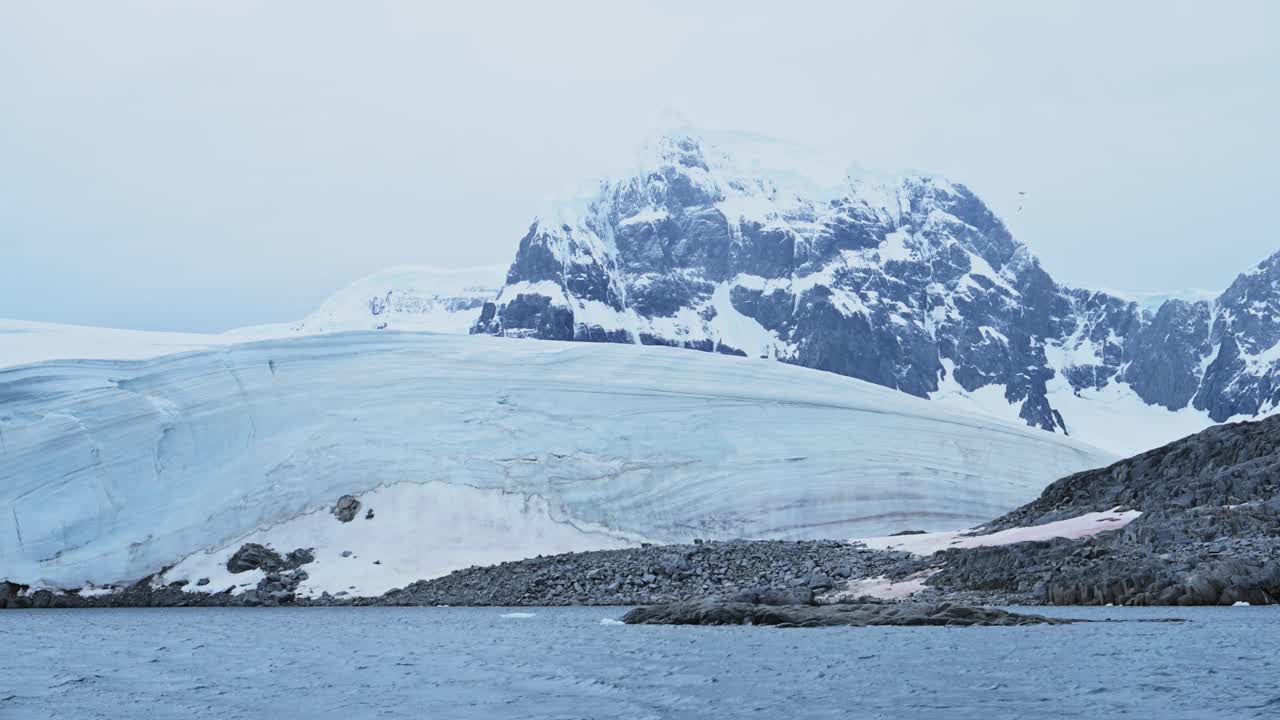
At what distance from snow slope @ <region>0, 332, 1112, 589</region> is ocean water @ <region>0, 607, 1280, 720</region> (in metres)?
14.5

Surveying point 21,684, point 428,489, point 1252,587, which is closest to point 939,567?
point 1252,587

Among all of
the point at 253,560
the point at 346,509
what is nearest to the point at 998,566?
the point at 346,509

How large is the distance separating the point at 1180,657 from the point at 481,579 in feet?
84.1

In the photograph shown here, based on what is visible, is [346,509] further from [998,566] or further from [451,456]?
[998,566]

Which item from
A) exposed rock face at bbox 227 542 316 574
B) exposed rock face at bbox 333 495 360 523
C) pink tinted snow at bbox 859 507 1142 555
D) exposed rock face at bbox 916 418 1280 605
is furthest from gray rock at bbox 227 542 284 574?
exposed rock face at bbox 916 418 1280 605

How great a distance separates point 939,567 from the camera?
38344 mm

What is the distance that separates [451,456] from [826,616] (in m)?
21.2

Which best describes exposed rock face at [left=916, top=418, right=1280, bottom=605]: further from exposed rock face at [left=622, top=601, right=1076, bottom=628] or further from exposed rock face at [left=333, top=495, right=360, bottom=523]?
exposed rock face at [left=333, top=495, right=360, bottom=523]

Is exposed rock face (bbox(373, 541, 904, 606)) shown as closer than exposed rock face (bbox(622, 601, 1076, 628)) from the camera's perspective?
No

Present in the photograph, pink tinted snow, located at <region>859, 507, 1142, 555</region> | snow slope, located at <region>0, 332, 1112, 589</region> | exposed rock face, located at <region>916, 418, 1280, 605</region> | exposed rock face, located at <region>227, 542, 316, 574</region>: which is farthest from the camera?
snow slope, located at <region>0, 332, 1112, 589</region>

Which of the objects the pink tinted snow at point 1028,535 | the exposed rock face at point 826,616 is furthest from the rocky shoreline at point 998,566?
the exposed rock face at point 826,616

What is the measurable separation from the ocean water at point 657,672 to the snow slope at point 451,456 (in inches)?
571

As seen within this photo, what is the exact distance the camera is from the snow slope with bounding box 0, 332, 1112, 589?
45062 millimetres

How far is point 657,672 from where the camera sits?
65.0ft
